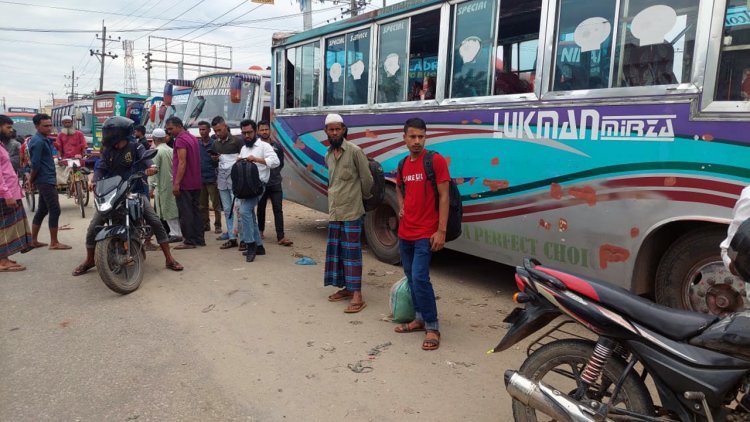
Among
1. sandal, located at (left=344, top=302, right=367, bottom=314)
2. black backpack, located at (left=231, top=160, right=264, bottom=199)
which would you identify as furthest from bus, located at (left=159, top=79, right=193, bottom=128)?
sandal, located at (left=344, top=302, right=367, bottom=314)

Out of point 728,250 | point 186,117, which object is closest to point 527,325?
point 728,250

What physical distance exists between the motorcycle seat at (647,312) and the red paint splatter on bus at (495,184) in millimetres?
2436

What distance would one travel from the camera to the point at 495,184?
486 cm

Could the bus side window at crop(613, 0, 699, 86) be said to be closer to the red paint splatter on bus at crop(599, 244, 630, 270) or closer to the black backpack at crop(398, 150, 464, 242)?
the red paint splatter on bus at crop(599, 244, 630, 270)

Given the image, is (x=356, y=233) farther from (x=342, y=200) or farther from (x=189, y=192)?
(x=189, y=192)

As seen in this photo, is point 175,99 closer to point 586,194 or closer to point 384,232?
point 384,232

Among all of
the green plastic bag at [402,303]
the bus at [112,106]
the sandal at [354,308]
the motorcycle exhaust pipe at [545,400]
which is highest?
the bus at [112,106]

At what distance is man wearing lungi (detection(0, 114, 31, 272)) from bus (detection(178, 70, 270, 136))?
5.35m

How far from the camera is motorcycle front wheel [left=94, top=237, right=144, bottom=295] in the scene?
16.6 ft

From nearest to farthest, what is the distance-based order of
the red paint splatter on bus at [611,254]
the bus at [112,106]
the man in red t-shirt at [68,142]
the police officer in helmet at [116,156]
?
the red paint splatter on bus at [611,254]
the police officer in helmet at [116,156]
the man in red t-shirt at [68,142]
the bus at [112,106]

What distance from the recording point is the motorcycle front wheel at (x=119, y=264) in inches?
199

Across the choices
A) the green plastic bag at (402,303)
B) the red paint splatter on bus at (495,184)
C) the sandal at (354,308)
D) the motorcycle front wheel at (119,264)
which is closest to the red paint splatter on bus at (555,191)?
the red paint splatter on bus at (495,184)

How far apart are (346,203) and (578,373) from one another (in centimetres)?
267

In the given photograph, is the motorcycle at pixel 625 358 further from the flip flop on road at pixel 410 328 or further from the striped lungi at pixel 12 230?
the striped lungi at pixel 12 230
